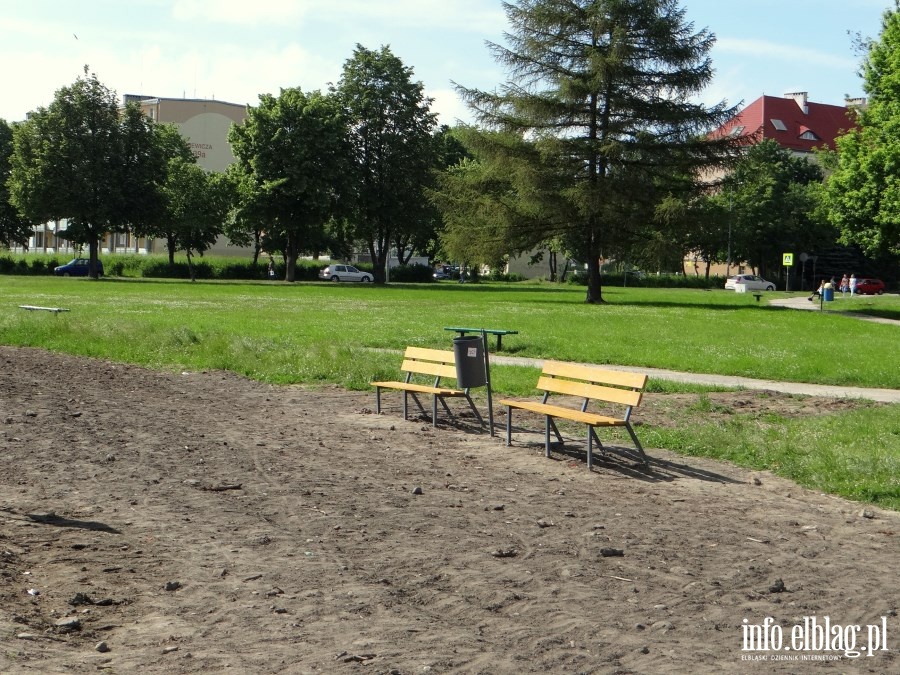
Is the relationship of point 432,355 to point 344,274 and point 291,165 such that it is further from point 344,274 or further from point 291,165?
point 344,274

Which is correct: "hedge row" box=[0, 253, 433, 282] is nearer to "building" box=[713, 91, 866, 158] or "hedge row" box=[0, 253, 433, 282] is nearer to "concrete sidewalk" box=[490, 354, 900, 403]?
"building" box=[713, 91, 866, 158]

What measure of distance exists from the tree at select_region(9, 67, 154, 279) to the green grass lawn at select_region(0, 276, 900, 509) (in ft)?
108

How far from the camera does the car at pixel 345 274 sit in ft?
273

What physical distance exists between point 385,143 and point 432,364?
62.3 m

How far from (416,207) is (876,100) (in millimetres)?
36017

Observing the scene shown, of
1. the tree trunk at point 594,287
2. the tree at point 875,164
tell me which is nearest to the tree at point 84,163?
the tree trunk at point 594,287

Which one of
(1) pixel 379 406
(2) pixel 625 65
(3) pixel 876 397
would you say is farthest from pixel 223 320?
(2) pixel 625 65

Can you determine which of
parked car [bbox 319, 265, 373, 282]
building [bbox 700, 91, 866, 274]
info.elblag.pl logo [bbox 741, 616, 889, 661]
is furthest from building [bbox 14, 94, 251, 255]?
info.elblag.pl logo [bbox 741, 616, 889, 661]

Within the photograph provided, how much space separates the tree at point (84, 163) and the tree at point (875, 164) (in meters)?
45.7

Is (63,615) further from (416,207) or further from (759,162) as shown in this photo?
(416,207)

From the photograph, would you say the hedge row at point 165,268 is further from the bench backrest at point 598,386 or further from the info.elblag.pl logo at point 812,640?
the info.elblag.pl logo at point 812,640

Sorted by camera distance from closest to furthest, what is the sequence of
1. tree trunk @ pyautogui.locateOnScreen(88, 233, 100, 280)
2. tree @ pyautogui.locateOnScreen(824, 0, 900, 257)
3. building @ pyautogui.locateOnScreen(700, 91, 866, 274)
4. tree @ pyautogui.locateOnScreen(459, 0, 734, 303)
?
1. tree @ pyautogui.locateOnScreen(824, 0, 900, 257)
2. tree @ pyautogui.locateOnScreen(459, 0, 734, 303)
3. tree trunk @ pyautogui.locateOnScreen(88, 233, 100, 280)
4. building @ pyautogui.locateOnScreen(700, 91, 866, 274)

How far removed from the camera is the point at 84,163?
68.6 m

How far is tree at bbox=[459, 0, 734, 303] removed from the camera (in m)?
45.9
